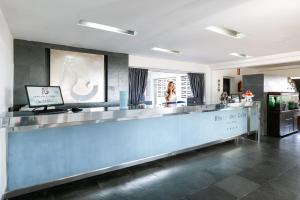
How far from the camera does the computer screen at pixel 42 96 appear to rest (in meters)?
2.43

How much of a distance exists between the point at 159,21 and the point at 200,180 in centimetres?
252

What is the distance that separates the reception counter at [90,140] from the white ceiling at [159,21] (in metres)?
1.37

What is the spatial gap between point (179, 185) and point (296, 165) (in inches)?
95.2

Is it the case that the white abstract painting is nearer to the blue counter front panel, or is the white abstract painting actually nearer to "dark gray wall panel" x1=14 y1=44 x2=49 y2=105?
"dark gray wall panel" x1=14 y1=44 x2=49 y2=105

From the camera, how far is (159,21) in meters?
3.07

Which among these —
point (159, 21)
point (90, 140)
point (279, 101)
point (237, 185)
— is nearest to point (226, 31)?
point (159, 21)

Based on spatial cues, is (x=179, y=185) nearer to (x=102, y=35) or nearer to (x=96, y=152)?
(x=96, y=152)

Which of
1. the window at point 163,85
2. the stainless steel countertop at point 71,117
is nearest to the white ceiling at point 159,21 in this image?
the stainless steel countertop at point 71,117

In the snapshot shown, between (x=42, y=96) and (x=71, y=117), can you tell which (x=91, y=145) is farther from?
(x=42, y=96)

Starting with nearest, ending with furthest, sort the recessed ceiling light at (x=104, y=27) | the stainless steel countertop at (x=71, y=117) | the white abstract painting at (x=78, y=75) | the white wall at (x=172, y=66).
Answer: the stainless steel countertop at (x=71, y=117) → the recessed ceiling light at (x=104, y=27) → the white abstract painting at (x=78, y=75) → the white wall at (x=172, y=66)

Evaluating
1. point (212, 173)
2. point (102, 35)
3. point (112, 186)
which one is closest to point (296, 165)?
point (212, 173)

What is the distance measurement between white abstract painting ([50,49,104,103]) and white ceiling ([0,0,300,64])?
40 centimetres

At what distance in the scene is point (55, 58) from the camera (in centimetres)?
456

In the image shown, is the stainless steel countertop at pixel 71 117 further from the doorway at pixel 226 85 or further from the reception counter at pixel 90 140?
the doorway at pixel 226 85
